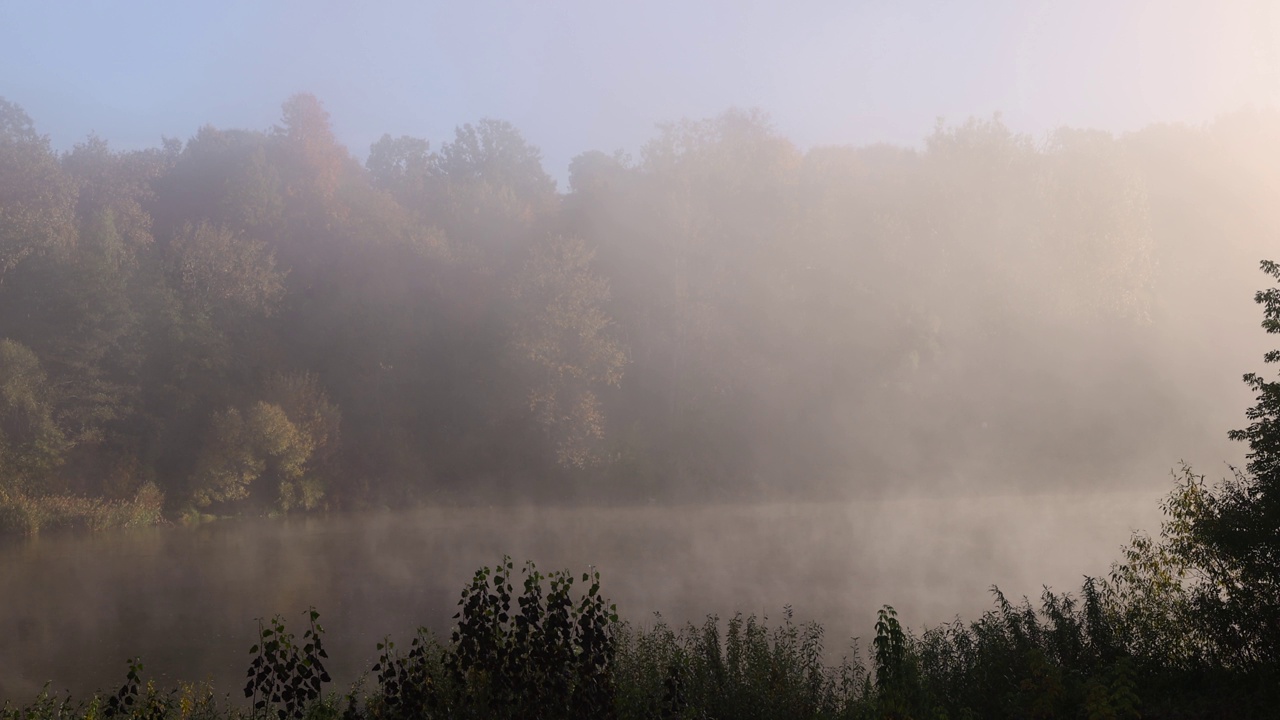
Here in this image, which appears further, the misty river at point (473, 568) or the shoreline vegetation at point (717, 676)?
the misty river at point (473, 568)

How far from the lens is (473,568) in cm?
2473

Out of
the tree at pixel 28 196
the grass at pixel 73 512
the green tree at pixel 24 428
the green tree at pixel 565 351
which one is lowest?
the grass at pixel 73 512

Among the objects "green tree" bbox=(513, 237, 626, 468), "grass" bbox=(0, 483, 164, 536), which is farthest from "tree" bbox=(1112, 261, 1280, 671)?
"grass" bbox=(0, 483, 164, 536)

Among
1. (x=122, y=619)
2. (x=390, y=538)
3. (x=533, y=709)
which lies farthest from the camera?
(x=390, y=538)

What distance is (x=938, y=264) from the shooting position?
44.6m

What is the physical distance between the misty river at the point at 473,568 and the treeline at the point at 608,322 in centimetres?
366

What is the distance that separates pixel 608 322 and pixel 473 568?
62.2 feet

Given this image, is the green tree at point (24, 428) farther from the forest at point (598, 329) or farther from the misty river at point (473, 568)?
the misty river at point (473, 568)

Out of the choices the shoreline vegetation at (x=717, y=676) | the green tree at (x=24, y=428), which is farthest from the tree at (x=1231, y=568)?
the green tree at (x=24, y=428)

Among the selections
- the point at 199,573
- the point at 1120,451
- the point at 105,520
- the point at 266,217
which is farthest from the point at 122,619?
the point at 1120,451

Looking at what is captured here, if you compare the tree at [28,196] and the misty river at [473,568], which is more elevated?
the tree at [28,196]

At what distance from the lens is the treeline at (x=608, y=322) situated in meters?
38.1

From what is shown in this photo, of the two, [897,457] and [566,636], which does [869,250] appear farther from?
[566,636]

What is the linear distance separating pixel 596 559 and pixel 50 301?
27.7 m
